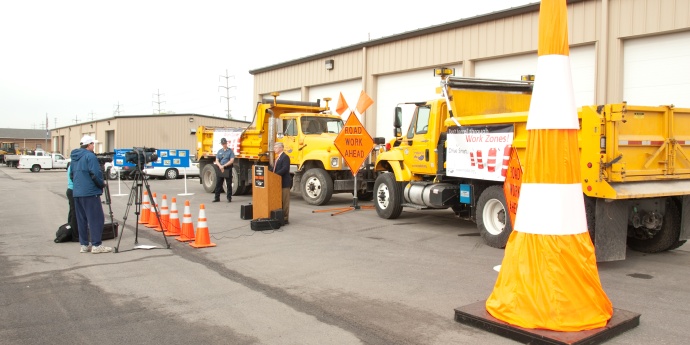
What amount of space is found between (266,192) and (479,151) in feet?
14.8

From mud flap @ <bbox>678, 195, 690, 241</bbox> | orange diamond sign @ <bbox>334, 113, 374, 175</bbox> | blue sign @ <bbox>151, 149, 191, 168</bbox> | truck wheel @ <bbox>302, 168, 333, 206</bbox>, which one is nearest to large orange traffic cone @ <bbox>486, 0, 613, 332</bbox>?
mud flap @ <bbox>678, 195, 690, 241</bbox>

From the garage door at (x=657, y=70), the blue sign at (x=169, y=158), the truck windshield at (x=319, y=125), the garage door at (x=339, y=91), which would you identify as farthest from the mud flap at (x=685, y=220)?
the blue sign at (x=169, y=158)

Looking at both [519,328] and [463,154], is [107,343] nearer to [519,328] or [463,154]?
[519,328]

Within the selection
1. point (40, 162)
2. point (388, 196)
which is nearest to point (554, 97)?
point (388, 196)

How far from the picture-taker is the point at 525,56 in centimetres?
1678

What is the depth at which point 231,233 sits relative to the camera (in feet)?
35.2

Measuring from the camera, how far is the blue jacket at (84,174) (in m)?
8.29

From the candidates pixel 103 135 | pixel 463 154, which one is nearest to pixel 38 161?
pixel 103 135

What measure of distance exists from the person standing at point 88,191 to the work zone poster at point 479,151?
6130 millimetres

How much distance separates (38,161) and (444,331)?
49810mm

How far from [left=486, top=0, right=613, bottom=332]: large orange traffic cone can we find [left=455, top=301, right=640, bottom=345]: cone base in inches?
2.5

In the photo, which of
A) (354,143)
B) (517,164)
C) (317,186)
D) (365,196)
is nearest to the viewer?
(517,164)

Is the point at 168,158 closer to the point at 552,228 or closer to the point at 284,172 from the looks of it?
the point at 284,172

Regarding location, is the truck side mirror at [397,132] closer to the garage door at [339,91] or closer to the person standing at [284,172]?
the person standing at [284,172]
